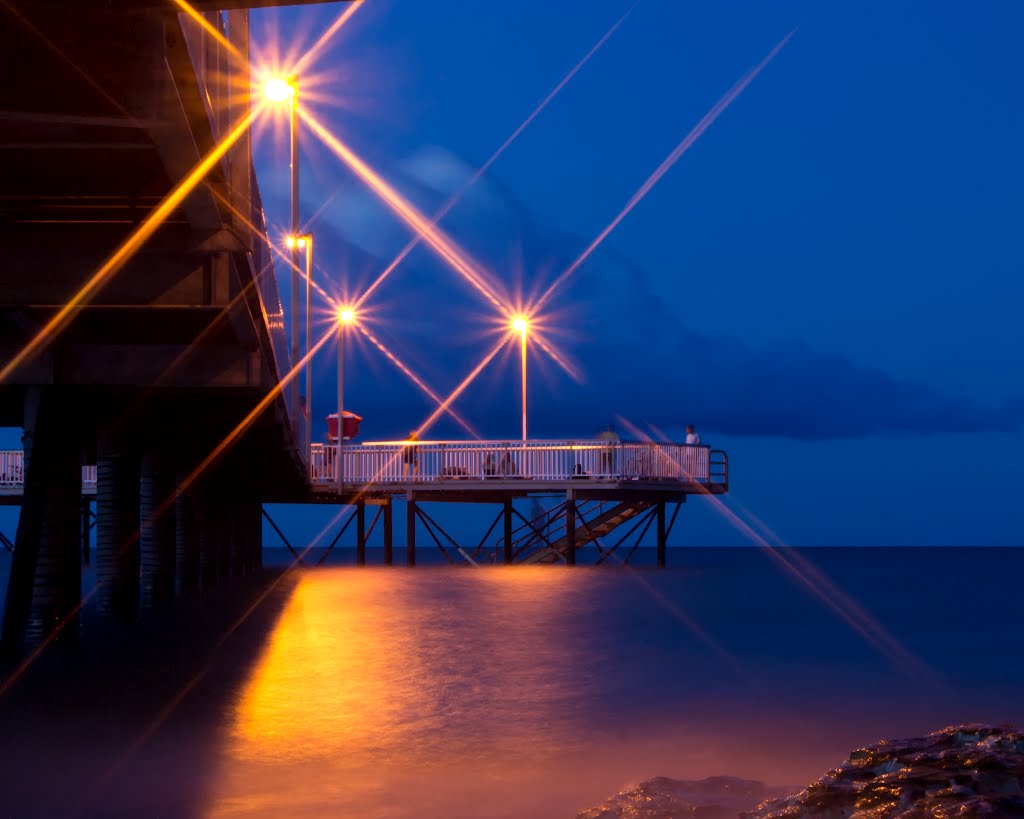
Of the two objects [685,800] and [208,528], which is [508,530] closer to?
[208,528]

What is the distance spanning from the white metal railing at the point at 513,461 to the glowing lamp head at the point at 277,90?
17274 mm

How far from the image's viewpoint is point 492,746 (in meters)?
10.5

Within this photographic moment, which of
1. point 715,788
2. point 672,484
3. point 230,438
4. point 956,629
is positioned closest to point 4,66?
point 715,788

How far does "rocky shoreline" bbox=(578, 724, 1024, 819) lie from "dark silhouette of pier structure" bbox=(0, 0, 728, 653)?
488 centimetres

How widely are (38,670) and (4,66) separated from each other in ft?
27.6

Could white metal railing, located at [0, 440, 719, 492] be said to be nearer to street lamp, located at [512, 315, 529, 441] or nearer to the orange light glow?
street lamp, located at [512, 315, 529, 441]

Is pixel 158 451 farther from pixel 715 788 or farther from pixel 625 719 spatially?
pixel 715 788

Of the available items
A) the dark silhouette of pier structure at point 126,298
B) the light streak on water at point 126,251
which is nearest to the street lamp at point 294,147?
the dark silhouette of pier structure at point 126,298

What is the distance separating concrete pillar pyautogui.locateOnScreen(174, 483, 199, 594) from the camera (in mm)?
28016

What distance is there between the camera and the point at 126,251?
1227 centimetres

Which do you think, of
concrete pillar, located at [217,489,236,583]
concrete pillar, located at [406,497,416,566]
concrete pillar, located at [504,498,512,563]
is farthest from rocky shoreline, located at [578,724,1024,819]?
concrete pillar, located at [504,498,512,563]

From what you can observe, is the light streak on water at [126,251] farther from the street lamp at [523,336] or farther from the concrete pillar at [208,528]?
the street lamp at [523,336]

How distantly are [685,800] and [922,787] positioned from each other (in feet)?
5.27

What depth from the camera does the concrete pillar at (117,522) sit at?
20062mm
